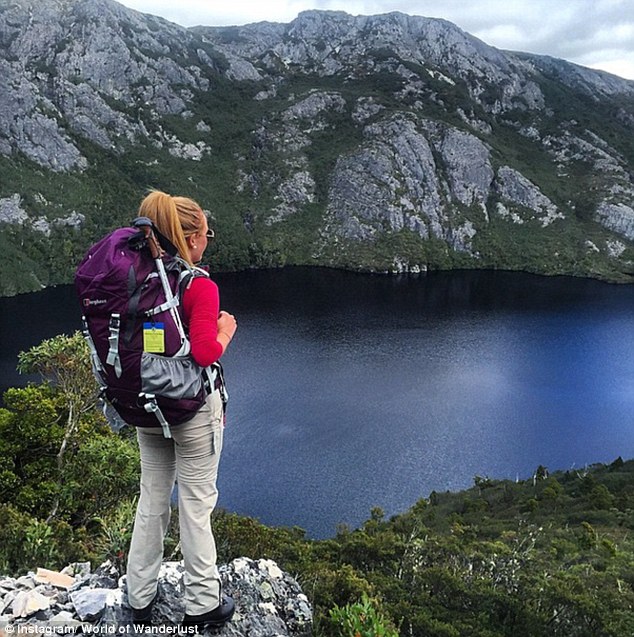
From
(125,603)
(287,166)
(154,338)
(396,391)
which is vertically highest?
(287,166)

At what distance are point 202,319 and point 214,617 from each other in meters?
2.54

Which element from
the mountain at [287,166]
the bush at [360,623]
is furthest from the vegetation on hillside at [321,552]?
the mountain at [287,166]

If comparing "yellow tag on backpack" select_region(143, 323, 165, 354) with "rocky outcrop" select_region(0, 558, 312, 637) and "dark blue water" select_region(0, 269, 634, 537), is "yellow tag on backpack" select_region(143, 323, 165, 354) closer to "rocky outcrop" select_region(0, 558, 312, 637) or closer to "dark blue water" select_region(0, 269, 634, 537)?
"rocky outcrop" select_region(0, 558, 312, 637)

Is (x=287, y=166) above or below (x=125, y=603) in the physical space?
above

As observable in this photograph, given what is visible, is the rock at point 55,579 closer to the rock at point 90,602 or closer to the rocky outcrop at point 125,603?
the rocky outcrop at point 125,603

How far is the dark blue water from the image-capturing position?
148 ft

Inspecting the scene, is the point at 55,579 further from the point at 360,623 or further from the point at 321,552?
the point at 321,552

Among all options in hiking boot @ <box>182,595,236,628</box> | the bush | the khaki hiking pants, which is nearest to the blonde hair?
the khaki hiking pants

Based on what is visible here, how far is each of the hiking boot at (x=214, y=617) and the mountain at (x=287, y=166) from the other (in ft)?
419

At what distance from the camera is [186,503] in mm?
4355

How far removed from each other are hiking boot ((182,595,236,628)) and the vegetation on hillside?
103cm

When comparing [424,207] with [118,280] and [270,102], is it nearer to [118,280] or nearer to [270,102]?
[270,102]

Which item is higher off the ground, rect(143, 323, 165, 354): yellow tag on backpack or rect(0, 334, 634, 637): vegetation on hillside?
rect(143, 323, 165, 354): yellow tag on backpack

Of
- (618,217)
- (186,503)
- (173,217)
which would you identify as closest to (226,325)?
(173,217)
